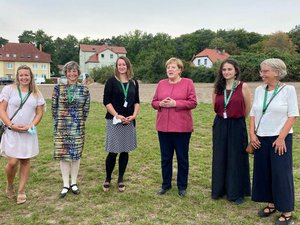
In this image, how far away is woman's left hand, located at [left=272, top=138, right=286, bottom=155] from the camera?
3759 mm

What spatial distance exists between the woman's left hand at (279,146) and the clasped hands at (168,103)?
135cm

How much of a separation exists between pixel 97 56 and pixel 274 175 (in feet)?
262

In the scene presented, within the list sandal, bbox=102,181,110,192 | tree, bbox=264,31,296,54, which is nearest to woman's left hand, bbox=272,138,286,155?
sandal, bbox=102,181,110,192

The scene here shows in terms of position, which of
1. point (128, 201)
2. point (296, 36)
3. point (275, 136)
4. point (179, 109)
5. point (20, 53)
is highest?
point (296, 36)

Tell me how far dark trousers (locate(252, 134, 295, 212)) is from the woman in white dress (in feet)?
9.37

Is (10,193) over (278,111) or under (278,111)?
under

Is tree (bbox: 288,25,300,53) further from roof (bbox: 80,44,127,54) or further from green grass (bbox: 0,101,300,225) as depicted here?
green grass (bbox: 0,101,300,225)

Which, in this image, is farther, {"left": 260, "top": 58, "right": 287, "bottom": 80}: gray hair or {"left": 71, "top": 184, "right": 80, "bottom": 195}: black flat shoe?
{"left": 71, "top": 184, "right": 80, "bottom": 195}: black flat shoe

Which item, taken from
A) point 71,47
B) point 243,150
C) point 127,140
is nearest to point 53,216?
point 127,140

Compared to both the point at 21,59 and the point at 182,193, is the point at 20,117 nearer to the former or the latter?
the point at 182,193

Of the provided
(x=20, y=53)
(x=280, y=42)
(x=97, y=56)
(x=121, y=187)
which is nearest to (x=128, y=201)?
(x=121, y=187)

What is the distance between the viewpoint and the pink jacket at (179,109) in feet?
14.9

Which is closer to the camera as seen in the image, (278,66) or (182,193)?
(278,66)

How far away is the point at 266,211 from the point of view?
4059mm
